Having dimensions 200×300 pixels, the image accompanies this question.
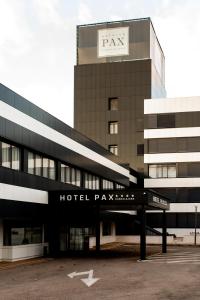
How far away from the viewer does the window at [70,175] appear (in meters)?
40.6

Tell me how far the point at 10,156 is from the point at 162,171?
37.0m

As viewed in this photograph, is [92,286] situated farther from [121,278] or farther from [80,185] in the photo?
[80,185]

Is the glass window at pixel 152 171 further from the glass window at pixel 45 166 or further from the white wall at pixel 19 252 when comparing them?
the white wall at pixel 19 252

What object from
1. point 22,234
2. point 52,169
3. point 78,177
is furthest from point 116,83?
point 22,234

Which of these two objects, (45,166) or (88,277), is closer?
(88,277)

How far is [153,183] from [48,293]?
47.1m

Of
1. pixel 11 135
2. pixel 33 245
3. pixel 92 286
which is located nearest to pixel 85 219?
pixel 33 245

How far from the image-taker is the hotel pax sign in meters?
73.3

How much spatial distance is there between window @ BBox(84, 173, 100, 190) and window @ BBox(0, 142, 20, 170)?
14.8 m

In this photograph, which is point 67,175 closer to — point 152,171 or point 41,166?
point 41,166

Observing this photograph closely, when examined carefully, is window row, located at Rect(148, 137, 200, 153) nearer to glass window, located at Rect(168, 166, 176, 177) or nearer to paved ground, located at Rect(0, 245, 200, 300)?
glass window, located at Rect(168, 166, 176, 177)

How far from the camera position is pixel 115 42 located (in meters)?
73.4

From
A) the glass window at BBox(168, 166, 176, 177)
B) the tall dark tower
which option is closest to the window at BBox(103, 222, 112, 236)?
the glass window at BBox(168, 166, 176, 177)

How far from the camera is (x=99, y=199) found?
35406mm
